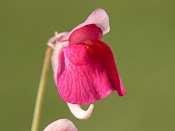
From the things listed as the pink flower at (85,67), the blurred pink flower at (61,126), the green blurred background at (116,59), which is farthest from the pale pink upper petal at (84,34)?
the green blurred background at (116,59)

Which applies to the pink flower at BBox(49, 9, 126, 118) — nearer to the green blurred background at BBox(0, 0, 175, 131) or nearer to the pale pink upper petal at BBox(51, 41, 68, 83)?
the pale pink upper petal at BBox(51, 41, 68, 83)

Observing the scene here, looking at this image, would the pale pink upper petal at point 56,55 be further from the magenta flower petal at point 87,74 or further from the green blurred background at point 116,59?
the green blurred background at point 116,59

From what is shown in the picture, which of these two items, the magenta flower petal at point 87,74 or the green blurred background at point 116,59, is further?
the green blurred background at point 116,59

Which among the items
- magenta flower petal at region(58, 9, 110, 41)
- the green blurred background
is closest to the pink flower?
magenta flower petal at region(58, 9, 110, 41)

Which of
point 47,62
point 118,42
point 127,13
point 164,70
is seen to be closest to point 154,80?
point 164,70

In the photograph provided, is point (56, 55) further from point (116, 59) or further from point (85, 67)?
point (116, 59)

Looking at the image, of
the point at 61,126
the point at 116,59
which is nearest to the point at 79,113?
the point at 61,126
